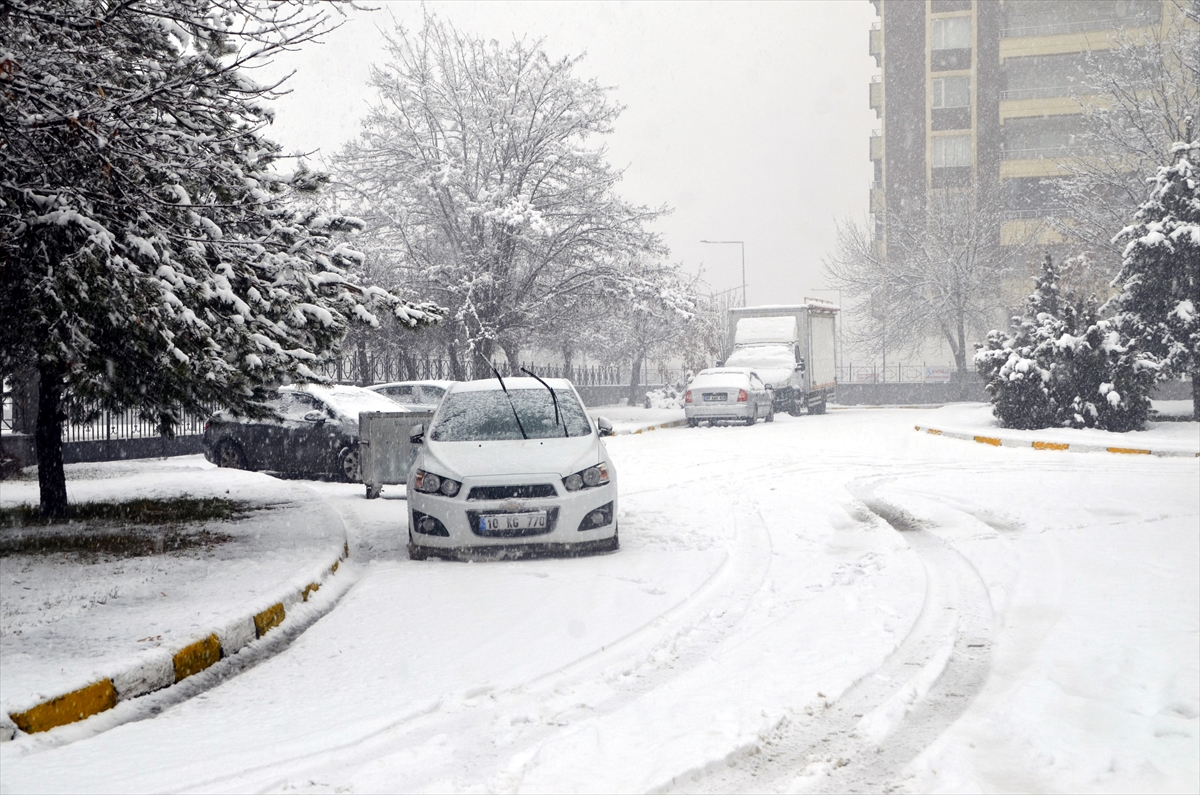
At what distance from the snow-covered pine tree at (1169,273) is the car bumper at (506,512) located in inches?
666

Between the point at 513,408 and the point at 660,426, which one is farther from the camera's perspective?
the point at 660,426

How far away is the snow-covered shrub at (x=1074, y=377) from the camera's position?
2045 cm

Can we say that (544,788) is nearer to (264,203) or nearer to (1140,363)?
(264,203)

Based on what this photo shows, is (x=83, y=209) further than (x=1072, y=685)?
Yes

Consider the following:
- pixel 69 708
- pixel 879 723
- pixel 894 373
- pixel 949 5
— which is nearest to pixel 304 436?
pixel 69 708

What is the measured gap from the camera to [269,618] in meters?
6.55

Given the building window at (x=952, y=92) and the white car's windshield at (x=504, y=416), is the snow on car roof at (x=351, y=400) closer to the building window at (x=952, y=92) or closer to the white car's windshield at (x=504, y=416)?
the white car's windshield at (x=504, y=416)

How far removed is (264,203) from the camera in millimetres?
8805

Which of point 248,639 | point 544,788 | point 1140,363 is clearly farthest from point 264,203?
point 1140,363

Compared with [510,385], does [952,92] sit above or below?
above

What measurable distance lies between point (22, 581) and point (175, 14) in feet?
13.5

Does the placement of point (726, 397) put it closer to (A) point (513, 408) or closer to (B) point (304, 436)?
(B) point (304, 436)

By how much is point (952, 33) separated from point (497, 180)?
40558 millimetres

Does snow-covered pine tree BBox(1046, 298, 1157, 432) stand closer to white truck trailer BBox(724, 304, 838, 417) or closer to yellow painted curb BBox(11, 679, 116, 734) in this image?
white truck trailer BBox(724, 304, 838, 417)
